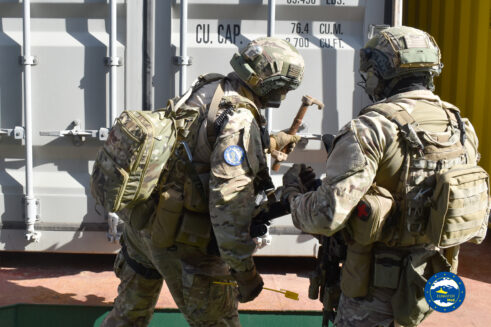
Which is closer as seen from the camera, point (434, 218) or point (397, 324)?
point (434, 218)

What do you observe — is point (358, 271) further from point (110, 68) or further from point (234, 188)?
point (110, 68)

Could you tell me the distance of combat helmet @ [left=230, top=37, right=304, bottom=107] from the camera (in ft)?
9.43

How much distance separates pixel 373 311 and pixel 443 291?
272mm

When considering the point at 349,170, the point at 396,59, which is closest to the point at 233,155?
the point at 349,170

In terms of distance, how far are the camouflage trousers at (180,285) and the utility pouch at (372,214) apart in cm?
75

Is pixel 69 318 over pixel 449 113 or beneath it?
beneath

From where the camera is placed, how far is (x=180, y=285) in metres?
2.96

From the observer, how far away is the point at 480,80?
5191mm

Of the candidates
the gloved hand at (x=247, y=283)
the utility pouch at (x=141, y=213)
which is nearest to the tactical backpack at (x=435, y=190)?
the gloved hand at (x=247, y=283)

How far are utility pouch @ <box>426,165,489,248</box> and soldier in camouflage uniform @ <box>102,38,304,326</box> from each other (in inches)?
29.3

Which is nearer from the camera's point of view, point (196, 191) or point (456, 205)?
point (456, 205)

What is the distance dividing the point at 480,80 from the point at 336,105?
160 centimetres

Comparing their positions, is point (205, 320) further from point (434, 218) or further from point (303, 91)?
point (303, 91)

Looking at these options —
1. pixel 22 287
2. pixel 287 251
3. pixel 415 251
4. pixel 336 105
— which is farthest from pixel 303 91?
pixel 22 287
